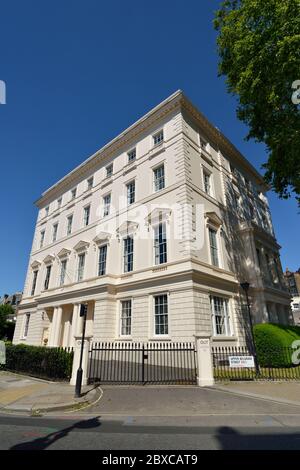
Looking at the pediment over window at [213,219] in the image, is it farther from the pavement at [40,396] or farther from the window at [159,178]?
the pavement at [40,396]

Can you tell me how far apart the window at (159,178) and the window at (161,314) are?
27.4ft

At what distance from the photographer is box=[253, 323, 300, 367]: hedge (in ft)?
46.3

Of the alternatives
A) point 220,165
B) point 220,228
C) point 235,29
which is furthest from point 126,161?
point 235,29

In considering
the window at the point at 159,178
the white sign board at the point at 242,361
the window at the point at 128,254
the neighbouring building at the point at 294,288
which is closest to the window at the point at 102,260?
the window at the point at 128,254

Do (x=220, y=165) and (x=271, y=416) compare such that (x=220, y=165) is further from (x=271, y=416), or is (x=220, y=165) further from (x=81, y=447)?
(x=81, y=447)

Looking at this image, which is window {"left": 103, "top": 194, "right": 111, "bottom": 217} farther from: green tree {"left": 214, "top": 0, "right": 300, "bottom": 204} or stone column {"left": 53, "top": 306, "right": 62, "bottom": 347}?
green tree {"left": 214, "top": 0, "right": 300, "bottom": 204}

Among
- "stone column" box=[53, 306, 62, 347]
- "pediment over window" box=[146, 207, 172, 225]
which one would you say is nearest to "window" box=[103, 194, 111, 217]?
"pediment over window" box=[146, 207, 172, 225]

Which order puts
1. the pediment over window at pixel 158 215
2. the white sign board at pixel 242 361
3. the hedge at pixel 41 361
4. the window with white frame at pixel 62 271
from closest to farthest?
A: the white sign board at pixel 242 361 < the hedge at pixel 41 361 < the pediment over window at pixel 158 215 < the window with white frame at pixel 62 271

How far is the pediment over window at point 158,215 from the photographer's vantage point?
58.6ft

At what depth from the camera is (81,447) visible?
15.6ft

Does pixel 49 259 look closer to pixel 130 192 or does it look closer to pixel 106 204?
pixel 106 204

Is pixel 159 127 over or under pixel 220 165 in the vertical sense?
over

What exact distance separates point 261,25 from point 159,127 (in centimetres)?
936

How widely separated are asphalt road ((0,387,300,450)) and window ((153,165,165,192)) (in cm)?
1430
